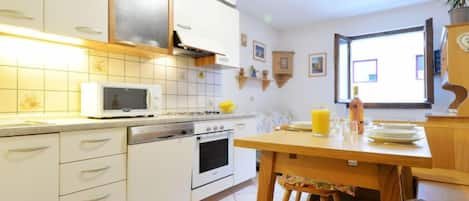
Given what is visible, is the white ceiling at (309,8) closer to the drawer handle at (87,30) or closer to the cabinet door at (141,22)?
the cabinet door at (141,22)

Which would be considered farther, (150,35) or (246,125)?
(246,125)

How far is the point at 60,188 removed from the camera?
1500 millimetres

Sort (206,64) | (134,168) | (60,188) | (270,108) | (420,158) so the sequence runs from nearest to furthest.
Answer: (420,158) < (60,188) < (134,168) < (206,64) < (270,108)

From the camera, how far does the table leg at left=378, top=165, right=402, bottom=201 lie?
94 centimetres

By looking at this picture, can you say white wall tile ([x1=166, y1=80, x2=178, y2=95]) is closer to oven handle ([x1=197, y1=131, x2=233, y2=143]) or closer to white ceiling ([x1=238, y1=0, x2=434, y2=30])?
oven handle ([x1=197, y1=131, x2=233, y2=143])

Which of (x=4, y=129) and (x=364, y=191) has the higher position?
(x=4, y=129)

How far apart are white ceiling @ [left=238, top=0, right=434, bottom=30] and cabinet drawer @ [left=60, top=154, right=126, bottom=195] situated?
2.56 m

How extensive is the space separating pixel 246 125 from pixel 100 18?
175 centimetres

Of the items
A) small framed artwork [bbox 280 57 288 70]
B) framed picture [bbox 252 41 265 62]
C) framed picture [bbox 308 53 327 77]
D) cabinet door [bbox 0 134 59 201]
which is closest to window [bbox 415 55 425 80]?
framed picture [bbox 308 53 327 77]

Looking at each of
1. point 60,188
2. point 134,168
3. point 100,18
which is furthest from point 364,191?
point 100,18

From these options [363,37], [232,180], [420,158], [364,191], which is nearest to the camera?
[420,158]

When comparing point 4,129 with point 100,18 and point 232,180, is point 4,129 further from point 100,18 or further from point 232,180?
point 232,180

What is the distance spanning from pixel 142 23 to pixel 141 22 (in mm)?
10

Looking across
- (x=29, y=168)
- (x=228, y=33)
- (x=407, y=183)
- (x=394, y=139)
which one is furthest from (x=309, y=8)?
(x=29, y=168)
